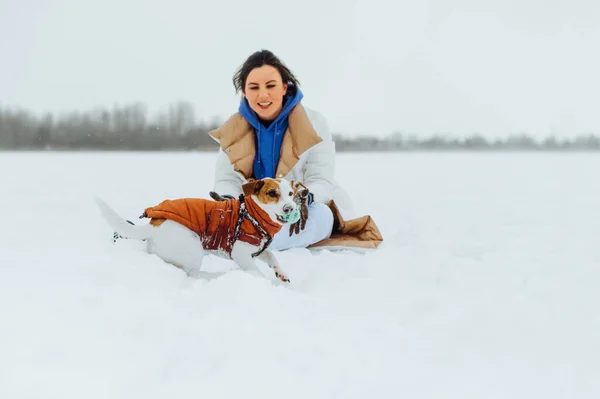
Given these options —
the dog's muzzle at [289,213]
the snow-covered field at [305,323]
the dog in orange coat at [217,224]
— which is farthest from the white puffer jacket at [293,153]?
the dog's muzzle at [289,213]

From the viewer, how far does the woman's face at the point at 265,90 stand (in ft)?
11.8

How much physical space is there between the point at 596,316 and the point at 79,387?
8.37 ft

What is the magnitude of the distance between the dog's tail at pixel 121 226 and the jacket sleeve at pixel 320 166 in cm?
140

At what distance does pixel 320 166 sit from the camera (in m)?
4.00

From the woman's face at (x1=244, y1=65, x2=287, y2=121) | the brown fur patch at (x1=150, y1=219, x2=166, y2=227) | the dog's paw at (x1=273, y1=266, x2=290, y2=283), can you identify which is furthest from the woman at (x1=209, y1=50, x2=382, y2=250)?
the brown fur patch at (x1=150, y1=219, x2=166, y2=227)

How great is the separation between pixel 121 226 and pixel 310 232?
1576 millimetres

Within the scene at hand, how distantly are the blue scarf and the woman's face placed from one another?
84 mm

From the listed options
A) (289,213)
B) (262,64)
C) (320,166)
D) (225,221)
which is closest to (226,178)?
(320,166)

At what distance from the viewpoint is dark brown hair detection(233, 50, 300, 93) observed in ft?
12.1

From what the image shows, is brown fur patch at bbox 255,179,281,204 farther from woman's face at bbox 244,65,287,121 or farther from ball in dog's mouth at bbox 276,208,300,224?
woman's face at bbox 244,65,287,121

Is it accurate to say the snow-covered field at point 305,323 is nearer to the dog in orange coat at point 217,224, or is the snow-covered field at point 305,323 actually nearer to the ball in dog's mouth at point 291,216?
the dog in orange coat at point 217,224

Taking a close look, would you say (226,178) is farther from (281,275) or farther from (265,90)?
(281,275)

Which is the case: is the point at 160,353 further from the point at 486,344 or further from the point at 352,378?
the point at 486,344

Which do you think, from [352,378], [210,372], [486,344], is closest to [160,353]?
[210,372]
